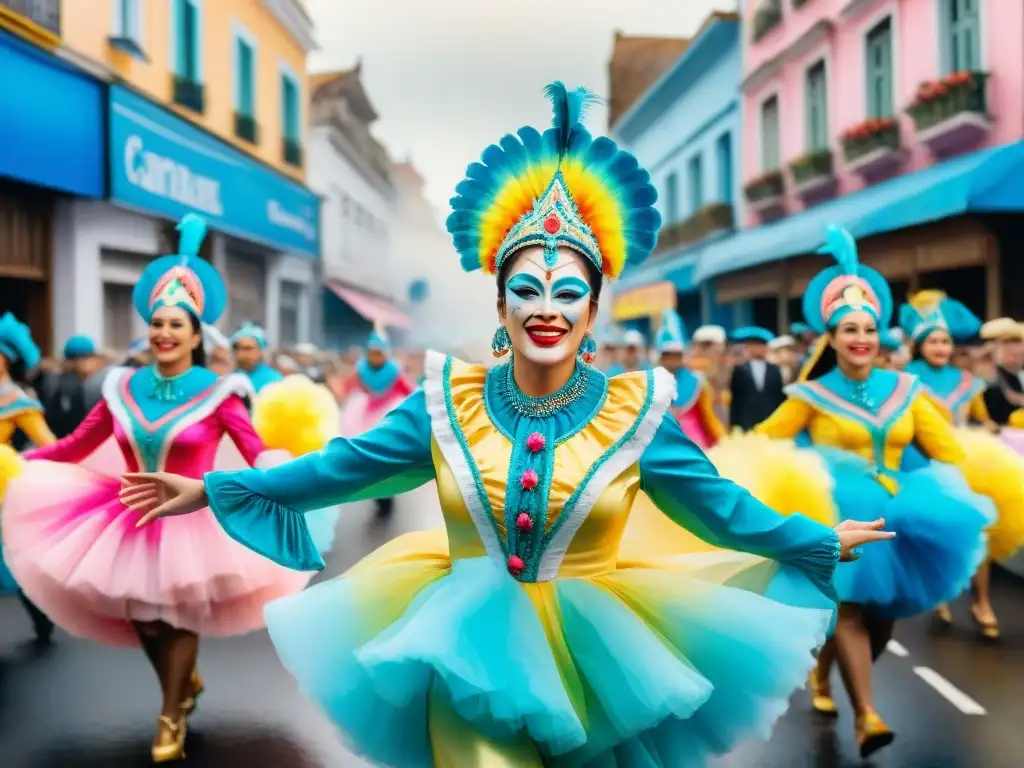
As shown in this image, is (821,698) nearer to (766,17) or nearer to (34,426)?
(34,426)

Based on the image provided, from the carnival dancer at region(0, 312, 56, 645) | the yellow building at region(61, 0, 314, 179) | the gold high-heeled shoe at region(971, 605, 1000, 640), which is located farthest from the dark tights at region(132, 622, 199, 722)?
the yellow building at region(61, 0, 314, 179)

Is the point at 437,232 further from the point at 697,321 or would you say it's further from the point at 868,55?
the point at 868,55

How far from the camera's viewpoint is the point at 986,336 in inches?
411

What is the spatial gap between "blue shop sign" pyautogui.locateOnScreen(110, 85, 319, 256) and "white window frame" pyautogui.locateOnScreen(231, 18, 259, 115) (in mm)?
1388

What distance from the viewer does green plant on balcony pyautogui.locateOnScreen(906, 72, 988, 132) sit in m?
14.7

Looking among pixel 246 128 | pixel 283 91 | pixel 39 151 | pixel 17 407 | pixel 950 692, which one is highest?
pixel 283 91

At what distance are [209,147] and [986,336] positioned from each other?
14.8 m

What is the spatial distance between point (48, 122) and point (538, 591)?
12.8 m

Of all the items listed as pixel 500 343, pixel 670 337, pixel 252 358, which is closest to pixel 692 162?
pixel 670 337

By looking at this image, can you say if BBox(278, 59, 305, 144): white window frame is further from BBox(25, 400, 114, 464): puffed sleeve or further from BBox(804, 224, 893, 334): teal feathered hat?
BBox(804, 224, 893, 334): teal feathered hat

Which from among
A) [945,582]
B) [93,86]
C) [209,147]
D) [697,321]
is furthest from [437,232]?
[945,582]

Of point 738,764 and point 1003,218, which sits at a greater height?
point 1003,218

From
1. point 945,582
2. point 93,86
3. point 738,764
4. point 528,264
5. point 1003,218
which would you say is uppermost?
point 93,86

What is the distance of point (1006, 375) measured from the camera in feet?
→ 31.2
